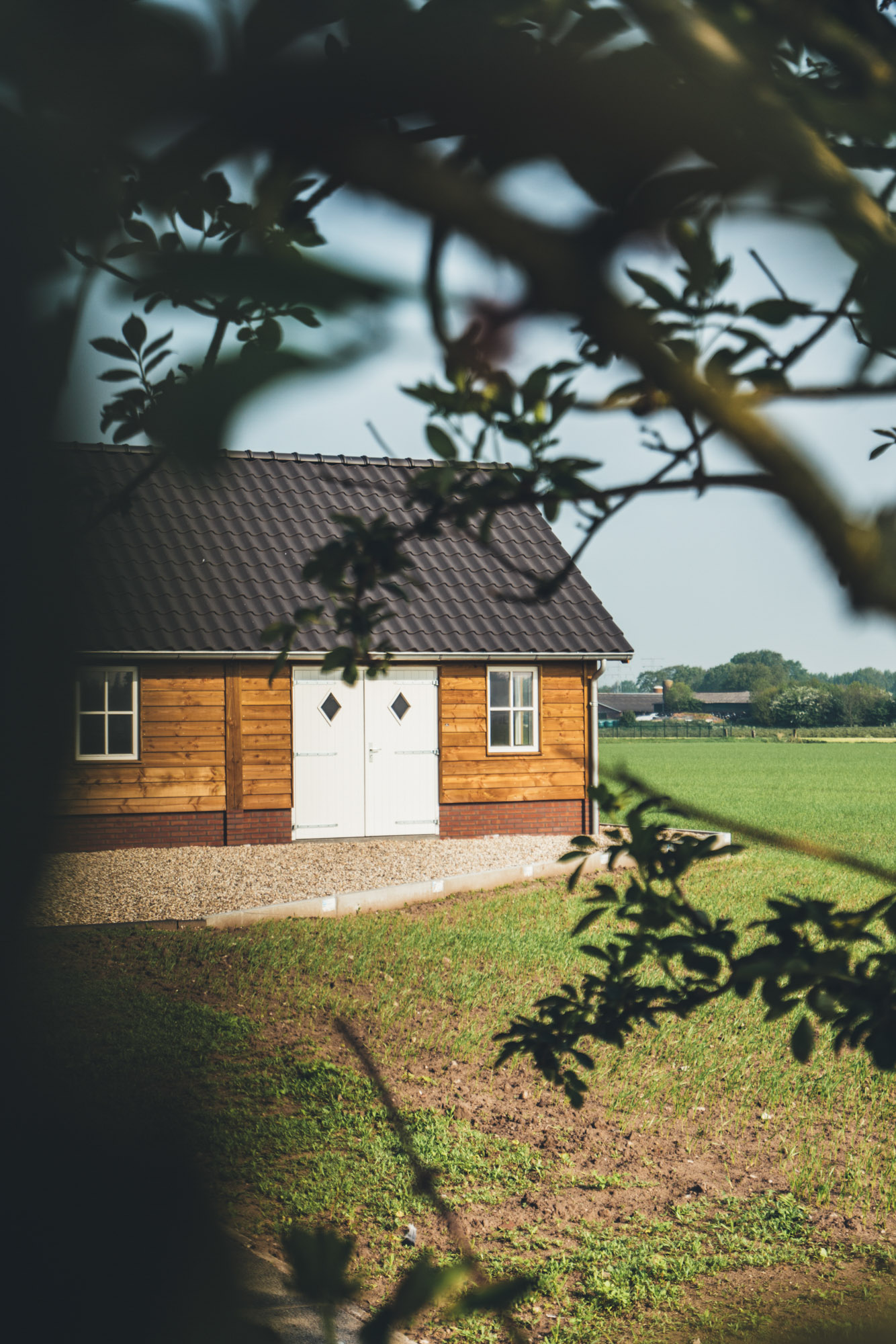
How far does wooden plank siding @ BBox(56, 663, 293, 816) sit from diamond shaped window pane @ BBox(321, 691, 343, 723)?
0.53 meters

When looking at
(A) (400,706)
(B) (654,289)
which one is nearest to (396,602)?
(A) (400,706)

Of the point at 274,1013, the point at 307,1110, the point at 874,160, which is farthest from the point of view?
the point at 274,1013

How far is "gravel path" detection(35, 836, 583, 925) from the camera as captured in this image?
9562 mm

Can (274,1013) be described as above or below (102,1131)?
below

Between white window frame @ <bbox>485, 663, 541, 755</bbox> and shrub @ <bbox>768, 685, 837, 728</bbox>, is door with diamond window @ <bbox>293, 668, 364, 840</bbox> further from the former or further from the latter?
shrub @ <bbox>768, 685, 837, 728</bbox>

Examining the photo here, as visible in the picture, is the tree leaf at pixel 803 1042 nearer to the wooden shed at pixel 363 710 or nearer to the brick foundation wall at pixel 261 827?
the wooden shed at pixel 363 710

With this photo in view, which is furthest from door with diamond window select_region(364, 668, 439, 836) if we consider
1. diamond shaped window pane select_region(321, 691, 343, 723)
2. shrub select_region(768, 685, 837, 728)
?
shrub select_region(768, 685, 837, 728)

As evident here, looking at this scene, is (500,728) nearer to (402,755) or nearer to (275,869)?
(402,755)

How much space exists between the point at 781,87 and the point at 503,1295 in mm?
527

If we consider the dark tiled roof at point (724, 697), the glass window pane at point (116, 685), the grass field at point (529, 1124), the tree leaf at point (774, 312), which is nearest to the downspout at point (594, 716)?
the grass field at point (529, 1124)

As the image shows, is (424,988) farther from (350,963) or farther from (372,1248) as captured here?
(372,1248)

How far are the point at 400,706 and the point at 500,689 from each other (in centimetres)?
145

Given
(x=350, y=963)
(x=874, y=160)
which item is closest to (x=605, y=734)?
(x=350, y=963)

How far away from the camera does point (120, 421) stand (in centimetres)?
40
